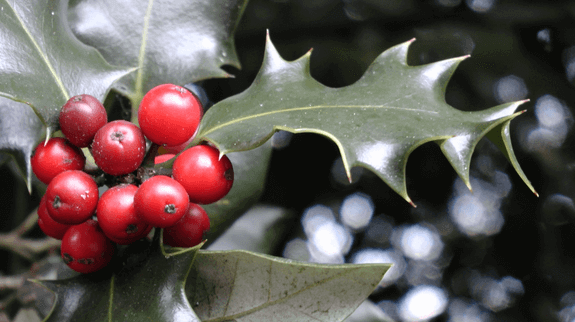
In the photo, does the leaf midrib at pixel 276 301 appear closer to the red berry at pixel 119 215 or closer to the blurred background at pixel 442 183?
the red berry at pixel 119 215

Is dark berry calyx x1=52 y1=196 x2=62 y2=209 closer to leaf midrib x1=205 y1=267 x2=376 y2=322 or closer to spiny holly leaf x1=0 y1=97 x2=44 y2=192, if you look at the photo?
spiny holly leaf x1=0 y1=97 x2=44 y2=192

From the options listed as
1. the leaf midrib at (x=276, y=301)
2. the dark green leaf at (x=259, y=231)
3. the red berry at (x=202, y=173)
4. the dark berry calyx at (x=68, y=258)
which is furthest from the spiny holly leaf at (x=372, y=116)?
the dark green leaf at (x=259, y=231)

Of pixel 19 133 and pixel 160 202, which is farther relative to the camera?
pixel 19 133

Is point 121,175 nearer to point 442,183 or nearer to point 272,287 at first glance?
point 272,287

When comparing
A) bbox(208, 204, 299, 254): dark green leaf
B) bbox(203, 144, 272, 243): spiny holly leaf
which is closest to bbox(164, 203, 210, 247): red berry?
bbox(203, 144, 272, 243): spiny holly leaf

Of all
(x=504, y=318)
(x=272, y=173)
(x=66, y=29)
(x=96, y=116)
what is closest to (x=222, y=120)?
(x=96, y=116)

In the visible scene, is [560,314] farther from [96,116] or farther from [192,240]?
[96,116]

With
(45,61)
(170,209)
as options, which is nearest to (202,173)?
(170,209)
